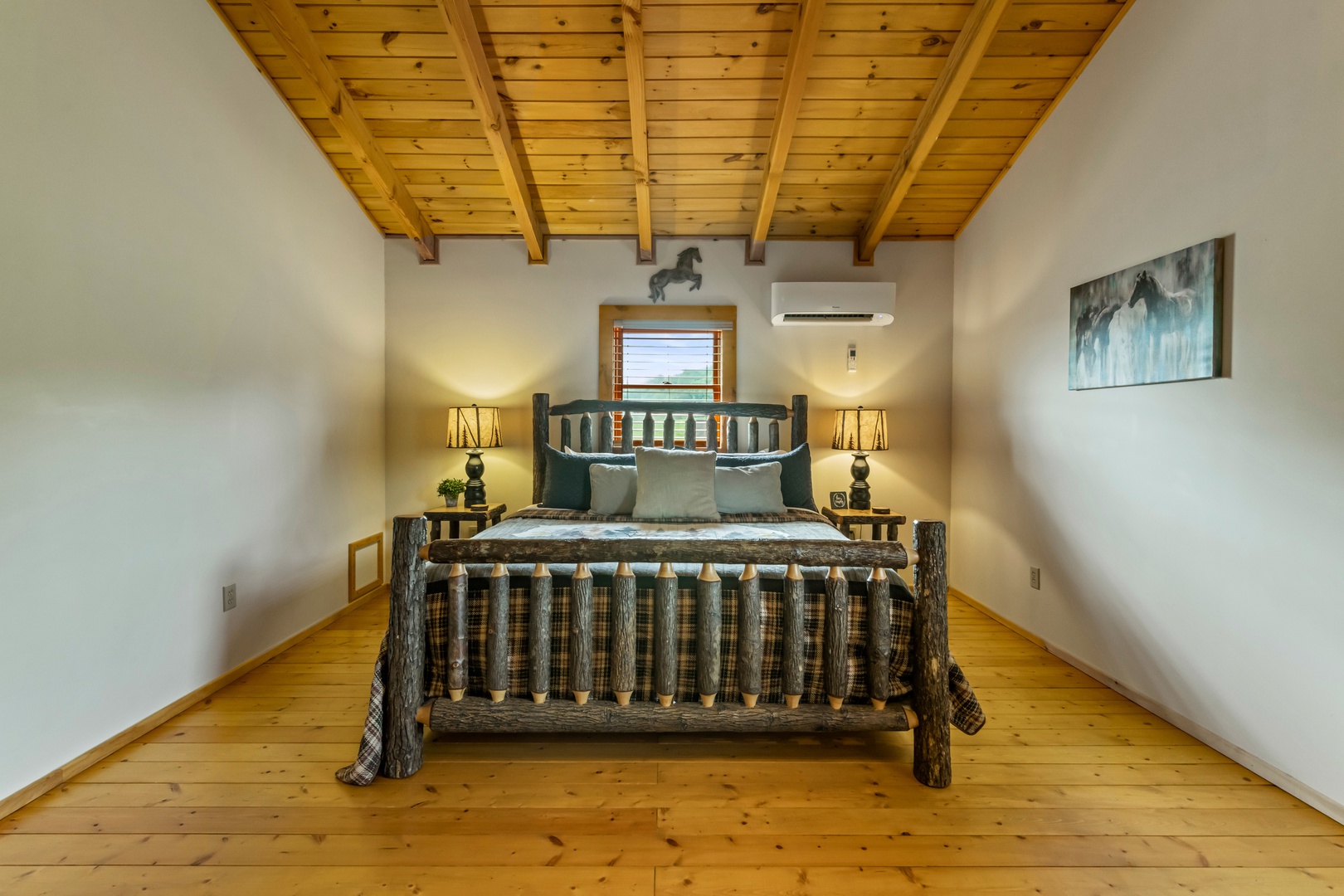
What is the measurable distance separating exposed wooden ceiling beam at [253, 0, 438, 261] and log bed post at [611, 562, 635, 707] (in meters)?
2.57

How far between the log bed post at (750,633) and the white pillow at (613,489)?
47.7 inches

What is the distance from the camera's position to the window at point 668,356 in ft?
13.0

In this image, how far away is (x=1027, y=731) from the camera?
6.96 ft

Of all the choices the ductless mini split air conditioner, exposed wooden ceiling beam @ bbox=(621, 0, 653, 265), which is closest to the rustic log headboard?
the ductless mini split air conditioner

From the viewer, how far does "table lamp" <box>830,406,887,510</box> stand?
3611 mm

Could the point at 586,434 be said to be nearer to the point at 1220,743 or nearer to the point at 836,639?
the point at 836,639

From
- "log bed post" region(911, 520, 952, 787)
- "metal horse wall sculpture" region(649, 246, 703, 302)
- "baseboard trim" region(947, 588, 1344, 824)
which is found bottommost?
"baseboard trim" region(947, 588, 1344, 824)

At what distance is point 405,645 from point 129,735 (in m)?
1.13

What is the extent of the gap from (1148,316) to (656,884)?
2487 mm

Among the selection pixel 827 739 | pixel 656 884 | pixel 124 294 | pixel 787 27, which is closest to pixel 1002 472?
pixel 827 739

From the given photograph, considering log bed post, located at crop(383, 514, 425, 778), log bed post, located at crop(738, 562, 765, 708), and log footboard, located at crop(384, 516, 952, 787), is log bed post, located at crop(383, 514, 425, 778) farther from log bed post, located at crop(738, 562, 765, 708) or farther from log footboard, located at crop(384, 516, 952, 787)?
log bed post, located at crop(738, 562, 765, 708)

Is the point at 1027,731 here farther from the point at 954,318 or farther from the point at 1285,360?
the point at 954,318

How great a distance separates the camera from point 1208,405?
2033 mm

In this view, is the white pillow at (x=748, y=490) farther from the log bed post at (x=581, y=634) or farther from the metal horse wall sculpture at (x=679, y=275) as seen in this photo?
the metal horse wall sculpture at (x=679, y=275)
